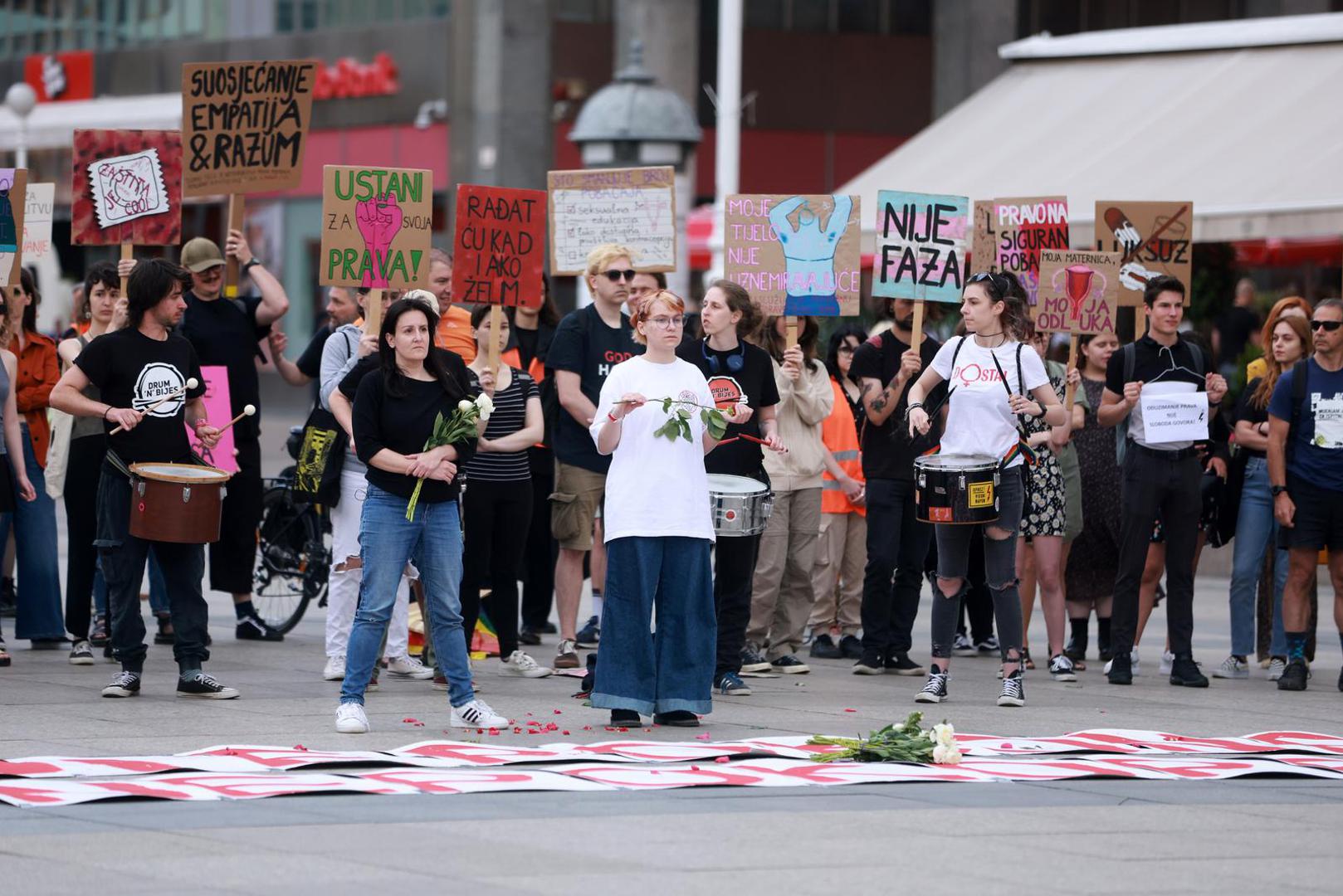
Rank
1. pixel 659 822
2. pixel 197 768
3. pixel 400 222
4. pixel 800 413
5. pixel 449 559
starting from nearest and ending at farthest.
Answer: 1. pixel 659 822
2. pixel 197 768
3. pixel 449 559
4. pixel 400 222
5. pixel 800 413

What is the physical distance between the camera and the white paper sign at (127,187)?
39.2ft

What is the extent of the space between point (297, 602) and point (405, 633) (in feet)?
7.89

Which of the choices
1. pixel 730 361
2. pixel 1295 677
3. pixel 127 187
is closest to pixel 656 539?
pixel 730 361

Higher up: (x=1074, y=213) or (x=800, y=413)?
(x=1074, y=213)

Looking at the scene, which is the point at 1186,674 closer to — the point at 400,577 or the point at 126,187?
→ the point at 400,577

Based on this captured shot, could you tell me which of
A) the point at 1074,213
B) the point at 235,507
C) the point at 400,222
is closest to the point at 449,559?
the point at 400,222

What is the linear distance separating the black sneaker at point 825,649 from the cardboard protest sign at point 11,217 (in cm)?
478

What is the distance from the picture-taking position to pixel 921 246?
1228 centimetres

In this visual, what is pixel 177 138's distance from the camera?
12.1 m

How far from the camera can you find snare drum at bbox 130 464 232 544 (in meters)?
9.91

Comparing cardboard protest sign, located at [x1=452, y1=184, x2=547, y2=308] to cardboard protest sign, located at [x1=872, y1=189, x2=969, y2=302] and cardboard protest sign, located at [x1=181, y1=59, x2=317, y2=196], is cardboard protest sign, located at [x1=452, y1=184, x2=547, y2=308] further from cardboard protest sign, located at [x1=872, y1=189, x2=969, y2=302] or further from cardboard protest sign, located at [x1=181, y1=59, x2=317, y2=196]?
cardboard protest sign, located at [x1=872, y1=189, x2=969, y2=302]

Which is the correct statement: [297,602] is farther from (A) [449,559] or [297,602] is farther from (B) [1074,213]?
(B) [1074,213]

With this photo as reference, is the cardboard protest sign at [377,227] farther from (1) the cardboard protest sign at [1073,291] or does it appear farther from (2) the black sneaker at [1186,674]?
(2) the black sneaker at [1186,674]

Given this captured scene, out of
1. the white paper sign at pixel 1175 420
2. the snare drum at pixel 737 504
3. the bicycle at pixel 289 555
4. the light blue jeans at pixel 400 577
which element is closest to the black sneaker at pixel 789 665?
the snare drum at pixel 737 504
